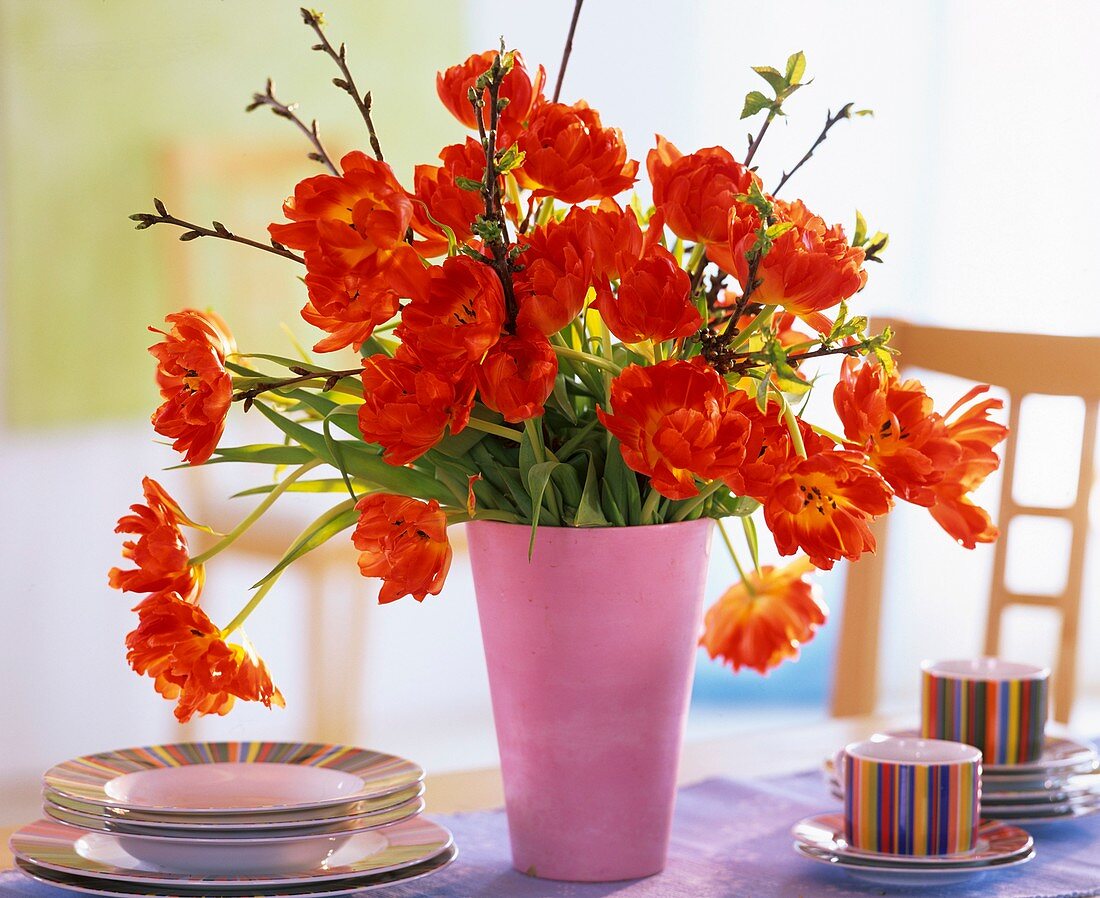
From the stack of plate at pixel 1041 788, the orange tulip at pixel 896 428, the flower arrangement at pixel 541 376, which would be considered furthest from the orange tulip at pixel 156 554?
the stack of plate at pixel 1041 788

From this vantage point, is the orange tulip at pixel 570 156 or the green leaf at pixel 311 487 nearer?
the orange tulip at pixel 570 156

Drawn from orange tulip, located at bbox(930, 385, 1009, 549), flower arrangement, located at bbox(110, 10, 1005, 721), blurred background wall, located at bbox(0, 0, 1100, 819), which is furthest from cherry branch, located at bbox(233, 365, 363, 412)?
blurred background wall, located at bbox(0, 0, 1100, 819)

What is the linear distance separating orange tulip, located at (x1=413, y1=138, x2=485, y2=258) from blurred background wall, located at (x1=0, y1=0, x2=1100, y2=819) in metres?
1.80

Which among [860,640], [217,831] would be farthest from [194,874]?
[860,640]

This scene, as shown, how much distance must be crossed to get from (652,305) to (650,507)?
14cm

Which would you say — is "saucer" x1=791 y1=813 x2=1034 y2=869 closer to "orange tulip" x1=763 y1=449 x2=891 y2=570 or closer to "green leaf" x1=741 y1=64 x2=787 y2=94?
"orange tulip" x1=763 y1=449 x2=891 y2=570

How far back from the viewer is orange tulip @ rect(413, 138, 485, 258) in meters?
0.69

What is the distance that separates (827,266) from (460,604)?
9.54ft

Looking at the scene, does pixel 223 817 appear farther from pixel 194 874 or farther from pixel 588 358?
pixel 588 358

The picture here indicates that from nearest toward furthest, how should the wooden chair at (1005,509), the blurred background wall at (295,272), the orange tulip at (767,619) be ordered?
the orange tulip at (767,619) < the wooden chair at (1005,509) < the blurred background wall at (295,272)

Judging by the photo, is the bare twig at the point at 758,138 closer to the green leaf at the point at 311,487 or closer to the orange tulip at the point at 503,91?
the orange tulip at the point at 503,91

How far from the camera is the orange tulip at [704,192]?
0.70 metres

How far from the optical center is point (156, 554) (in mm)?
690

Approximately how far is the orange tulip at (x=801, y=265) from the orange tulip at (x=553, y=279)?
73 mm
